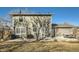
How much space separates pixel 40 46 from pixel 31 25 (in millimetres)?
288

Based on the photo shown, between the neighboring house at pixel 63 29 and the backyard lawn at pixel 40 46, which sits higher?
the neighboring house at pixel 63 29

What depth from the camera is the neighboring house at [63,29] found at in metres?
4.24

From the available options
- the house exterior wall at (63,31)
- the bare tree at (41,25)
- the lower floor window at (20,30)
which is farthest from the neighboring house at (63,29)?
the lower floor window at (20,30)

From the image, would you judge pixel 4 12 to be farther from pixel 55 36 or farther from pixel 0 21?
pixel 55 36

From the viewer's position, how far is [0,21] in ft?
14.0

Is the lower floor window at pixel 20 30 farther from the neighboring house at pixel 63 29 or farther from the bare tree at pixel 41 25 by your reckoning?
the neighboring house at pixel 63 29

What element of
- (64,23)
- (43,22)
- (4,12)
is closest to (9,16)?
(4,12)

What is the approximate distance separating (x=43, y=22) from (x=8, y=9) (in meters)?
0.47

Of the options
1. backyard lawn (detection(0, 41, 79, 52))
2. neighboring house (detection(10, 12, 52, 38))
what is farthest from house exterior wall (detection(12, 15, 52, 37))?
backyard lawn (detection(0, 41, 79, 52))

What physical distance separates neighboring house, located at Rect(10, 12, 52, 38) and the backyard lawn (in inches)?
4.0

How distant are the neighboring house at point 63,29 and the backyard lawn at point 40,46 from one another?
126mm

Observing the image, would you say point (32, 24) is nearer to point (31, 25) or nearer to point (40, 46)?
point (31, 25)

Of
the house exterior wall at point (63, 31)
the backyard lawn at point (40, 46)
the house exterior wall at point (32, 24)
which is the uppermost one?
the house exterior wall at point (32, 24)

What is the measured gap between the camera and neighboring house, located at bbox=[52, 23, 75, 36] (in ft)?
13.9
